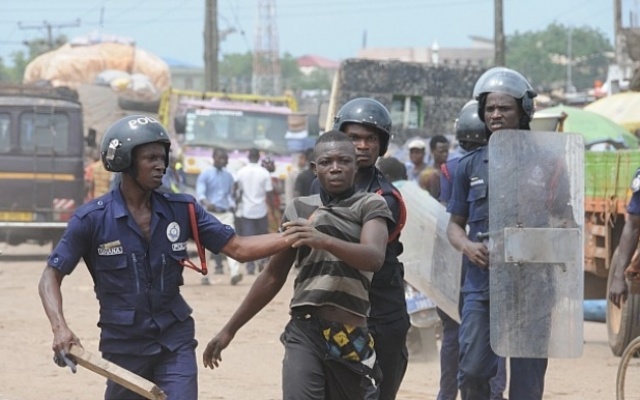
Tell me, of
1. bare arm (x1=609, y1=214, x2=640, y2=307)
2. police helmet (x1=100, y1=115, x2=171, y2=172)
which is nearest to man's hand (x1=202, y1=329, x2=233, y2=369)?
police helmet (x1=100, y1=115, x2=171, y2=172)

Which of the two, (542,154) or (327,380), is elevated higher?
(542,154)

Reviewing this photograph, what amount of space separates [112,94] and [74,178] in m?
18.9

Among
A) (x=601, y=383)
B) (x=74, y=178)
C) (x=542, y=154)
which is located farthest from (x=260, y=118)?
(x=542, y=154)

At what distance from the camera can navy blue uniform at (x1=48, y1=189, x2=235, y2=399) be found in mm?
5914

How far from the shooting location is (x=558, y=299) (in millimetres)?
7020

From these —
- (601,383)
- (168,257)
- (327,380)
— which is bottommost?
(601,383)

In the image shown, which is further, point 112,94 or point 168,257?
point 112,94

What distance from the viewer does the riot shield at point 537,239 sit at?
693cm

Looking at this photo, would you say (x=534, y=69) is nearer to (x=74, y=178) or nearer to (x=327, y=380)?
(x=74, y=178)

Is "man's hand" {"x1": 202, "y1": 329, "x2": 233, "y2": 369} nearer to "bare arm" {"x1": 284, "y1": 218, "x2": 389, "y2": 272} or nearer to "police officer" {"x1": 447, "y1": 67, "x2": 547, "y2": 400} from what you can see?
"bare arm" {"x1": 284, "y1": 218, "x2": 389, "y2": 272}

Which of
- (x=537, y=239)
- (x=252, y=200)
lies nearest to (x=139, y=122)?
(x=537, y=239)

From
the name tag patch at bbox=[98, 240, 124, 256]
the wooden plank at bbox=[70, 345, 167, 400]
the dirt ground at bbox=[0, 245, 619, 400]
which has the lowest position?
the dirt ground at bbox=[0, 245, 619, 400]

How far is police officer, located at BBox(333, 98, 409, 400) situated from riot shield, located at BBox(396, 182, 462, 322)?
230cm

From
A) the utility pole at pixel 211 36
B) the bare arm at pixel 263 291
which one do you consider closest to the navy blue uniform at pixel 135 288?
the bare arm at pixel 263 291
